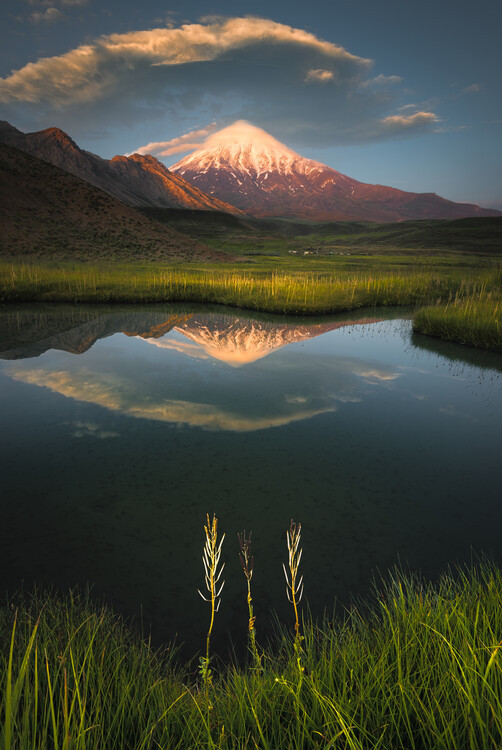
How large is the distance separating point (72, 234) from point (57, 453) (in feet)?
142

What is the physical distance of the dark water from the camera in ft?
12.1

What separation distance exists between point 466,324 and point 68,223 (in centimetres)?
4365

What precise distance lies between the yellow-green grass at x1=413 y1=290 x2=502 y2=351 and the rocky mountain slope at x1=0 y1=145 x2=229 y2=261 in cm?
3366

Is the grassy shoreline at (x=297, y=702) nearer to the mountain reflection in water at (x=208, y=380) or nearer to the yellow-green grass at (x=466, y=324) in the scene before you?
the mountain reflection in water at (x=208, y=380)

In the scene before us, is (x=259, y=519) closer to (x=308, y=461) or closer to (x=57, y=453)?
(x=308, y=461)

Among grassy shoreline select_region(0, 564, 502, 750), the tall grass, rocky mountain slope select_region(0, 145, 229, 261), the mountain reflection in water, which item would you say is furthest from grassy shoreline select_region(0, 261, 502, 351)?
rocky mountain slope select_region(0, 145, 229, 261)

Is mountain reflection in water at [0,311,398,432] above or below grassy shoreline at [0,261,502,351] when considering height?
below

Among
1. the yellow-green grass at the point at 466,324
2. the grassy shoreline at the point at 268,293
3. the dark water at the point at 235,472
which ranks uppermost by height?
the grassy shoreline at the point at 268,293

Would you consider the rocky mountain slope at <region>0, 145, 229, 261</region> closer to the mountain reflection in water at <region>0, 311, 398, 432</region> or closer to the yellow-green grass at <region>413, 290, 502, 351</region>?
the mountain reflection in water at <region>0, 311, 398, 432</region>

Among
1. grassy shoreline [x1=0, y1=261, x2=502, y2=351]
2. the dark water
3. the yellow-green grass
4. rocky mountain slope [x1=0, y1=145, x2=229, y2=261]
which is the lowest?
the dark water

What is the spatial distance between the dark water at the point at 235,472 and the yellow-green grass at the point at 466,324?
1.80 metres

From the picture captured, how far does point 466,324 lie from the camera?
13492 millimetres

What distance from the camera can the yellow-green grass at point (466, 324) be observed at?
12.7 meters

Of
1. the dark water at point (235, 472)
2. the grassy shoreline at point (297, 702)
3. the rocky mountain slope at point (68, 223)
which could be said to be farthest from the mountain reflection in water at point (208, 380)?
the rocky mountain slope at point (68, 223)
